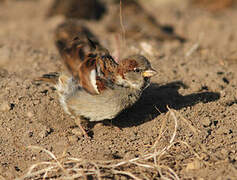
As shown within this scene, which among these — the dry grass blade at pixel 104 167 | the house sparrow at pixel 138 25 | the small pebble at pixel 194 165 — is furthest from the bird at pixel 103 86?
the house sparrow at pixel 138 25

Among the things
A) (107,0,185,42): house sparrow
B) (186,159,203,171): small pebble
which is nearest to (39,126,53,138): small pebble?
(186,159,203,171): small pebble

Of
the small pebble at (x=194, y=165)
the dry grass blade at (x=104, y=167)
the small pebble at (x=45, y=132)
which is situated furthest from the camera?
the small pebble at (x=45, y=132)

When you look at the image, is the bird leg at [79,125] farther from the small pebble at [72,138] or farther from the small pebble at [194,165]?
the small pebble at [194,165]

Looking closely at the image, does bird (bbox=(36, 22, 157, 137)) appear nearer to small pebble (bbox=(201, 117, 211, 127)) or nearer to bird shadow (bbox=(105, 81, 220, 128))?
bird shadow (bbox=(105, 81, 220, 128))

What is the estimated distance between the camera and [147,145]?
158 inches

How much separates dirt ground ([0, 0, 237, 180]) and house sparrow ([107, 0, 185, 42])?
50 cm

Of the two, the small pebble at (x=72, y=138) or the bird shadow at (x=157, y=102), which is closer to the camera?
the small pebble at (x=72, y=138)

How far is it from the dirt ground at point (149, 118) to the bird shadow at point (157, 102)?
0.01 metres

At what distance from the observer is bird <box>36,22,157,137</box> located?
420 centimetres

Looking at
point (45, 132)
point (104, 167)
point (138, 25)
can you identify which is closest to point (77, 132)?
point (45, 132)

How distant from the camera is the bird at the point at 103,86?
4.20 meters

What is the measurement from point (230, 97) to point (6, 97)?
2.95 m

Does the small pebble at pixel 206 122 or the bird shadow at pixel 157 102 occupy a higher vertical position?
the small pebble at pixel 206 122

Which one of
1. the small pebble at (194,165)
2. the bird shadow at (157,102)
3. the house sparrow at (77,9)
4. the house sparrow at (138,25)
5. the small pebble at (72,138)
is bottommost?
the house sparrow at (77,9)
